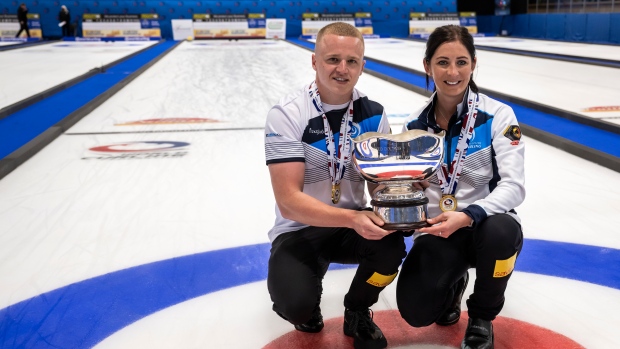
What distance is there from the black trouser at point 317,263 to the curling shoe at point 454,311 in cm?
24

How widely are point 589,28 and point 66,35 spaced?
53.6 ft

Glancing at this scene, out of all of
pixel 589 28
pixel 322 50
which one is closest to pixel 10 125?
pixel 322 50

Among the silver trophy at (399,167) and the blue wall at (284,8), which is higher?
the blue wall at (284,8)

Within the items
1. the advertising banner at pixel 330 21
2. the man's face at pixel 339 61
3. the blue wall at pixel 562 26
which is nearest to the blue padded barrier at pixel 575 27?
the blue wall at pixel 562 26

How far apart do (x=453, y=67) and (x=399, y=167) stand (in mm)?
498

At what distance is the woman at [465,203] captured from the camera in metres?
1.81

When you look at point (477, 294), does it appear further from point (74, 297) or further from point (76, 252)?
point (76, 252)

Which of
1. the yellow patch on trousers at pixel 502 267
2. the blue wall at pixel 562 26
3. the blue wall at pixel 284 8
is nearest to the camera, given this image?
the yellow patch on trousers at pixel 502 267

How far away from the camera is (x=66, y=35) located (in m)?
21.5

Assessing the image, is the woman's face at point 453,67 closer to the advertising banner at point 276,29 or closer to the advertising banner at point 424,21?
the advertising banner at point 276,29

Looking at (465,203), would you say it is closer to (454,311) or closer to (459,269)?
(459,269)

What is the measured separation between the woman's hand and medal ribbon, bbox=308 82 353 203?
0.37 m

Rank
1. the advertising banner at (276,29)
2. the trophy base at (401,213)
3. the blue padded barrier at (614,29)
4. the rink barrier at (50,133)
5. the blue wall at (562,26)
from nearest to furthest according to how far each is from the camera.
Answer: the trophy base at (401,213), the rink barrier at (50,133), the blue padded barrier at (614,29), the blue wall at (562,26), the advertising banner at (276,29)

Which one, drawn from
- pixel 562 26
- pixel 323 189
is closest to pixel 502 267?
pixel 323 189
